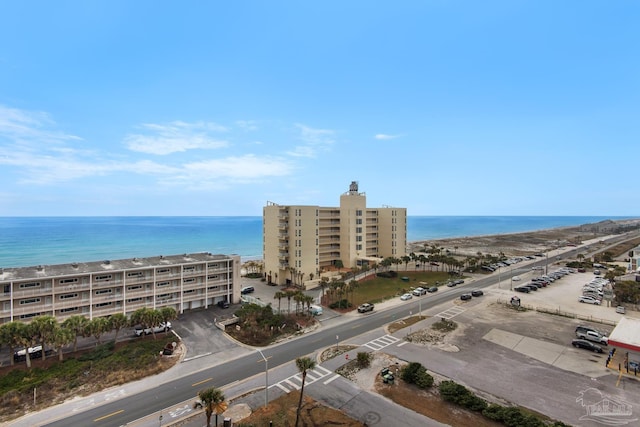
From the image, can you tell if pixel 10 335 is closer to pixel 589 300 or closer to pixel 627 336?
pixel 627 336

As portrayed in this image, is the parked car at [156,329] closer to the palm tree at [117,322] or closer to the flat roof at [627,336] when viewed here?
the palm tree at [117,322]

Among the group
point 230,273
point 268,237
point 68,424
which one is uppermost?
point 268,237

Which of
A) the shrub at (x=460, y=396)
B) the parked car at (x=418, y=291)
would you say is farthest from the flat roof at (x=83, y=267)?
the shrub at (x=460, y=396)

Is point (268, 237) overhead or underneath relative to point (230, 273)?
overhead

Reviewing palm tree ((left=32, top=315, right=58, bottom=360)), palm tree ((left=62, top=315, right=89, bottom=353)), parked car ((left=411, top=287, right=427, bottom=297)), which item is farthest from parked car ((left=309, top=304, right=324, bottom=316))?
palm tree ((left=32, top=315, right=58, bottom=360))

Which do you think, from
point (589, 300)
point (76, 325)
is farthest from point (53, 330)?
point (589, 300)

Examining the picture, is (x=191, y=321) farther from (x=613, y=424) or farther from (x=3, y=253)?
(x=3, y=253)

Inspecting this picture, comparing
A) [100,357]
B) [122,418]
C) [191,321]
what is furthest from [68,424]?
[191,321]
